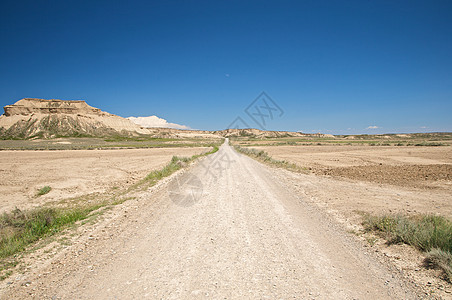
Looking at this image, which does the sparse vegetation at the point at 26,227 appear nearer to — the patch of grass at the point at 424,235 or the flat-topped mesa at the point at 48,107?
the patch of grass at the point at 424,235

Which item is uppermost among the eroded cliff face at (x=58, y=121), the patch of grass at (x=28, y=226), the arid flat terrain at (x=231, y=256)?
the eroded cliff face at (x=58, y=121)

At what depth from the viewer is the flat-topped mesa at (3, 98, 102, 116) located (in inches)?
5920

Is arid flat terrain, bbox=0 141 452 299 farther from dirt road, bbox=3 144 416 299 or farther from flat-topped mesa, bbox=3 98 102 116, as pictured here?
flat-topped mesa, bbox=3 98 102 116

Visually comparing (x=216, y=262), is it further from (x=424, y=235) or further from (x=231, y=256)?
(x=424, y=235)

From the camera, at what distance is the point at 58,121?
14050 centimetres

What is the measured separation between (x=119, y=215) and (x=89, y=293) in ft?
13.4

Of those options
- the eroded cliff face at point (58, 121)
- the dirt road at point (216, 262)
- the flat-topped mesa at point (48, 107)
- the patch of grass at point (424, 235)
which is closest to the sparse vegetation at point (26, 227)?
the dirt road at point (216, 262)

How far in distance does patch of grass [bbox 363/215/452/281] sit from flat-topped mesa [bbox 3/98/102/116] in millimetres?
192785

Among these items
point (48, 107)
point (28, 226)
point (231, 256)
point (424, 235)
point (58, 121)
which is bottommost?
point (28, 226)

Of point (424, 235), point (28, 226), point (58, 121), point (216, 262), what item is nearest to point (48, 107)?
point (58, 121)

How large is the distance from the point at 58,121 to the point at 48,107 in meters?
26.6

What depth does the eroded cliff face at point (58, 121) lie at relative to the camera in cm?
13162

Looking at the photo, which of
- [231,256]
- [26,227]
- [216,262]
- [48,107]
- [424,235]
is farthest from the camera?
[48,107]

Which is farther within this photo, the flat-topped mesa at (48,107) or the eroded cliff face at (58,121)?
the flat-topped mesa at (48,107)
